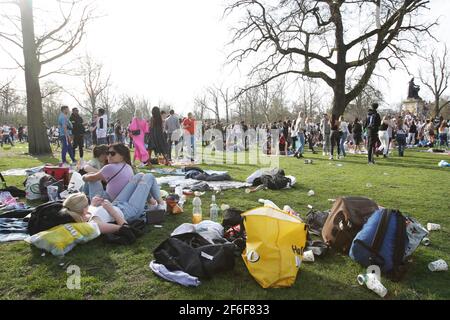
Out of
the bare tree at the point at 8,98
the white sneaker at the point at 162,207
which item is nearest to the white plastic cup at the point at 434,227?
the white sneaker at the point at 162,207

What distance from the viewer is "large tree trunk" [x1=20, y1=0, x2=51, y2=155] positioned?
53.8 ft

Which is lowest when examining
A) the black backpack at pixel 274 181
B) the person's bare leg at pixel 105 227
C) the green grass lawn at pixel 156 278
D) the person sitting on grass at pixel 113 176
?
the green grass lawn at pixel 156 278

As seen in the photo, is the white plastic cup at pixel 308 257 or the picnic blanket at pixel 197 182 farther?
the picnic blanket at pixel 197 182

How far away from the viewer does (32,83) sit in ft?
54.4

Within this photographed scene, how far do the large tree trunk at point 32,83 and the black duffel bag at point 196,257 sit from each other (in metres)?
15.1

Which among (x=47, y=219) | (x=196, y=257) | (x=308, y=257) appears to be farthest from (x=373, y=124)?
(x=47, y=219)

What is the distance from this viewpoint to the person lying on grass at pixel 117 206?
15.1 feet

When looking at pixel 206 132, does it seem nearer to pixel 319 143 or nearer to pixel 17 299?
pixel 319 143

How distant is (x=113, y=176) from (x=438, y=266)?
4.43 metres

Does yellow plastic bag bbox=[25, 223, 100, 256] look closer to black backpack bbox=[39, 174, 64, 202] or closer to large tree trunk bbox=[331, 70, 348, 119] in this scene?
black backpack bbox=[39, 174, 64, 202]

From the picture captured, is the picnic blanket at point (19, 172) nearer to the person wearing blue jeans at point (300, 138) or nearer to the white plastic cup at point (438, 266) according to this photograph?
the white plastic cup at point (438, 266)

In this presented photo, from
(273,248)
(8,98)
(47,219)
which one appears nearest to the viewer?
(273,248)

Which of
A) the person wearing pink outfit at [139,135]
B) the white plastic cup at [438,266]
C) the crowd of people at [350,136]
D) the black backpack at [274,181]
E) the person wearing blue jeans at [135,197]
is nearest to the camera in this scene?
the white plastic cup at [438,266]

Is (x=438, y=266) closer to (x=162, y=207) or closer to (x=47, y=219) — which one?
(x=162, y=207)
